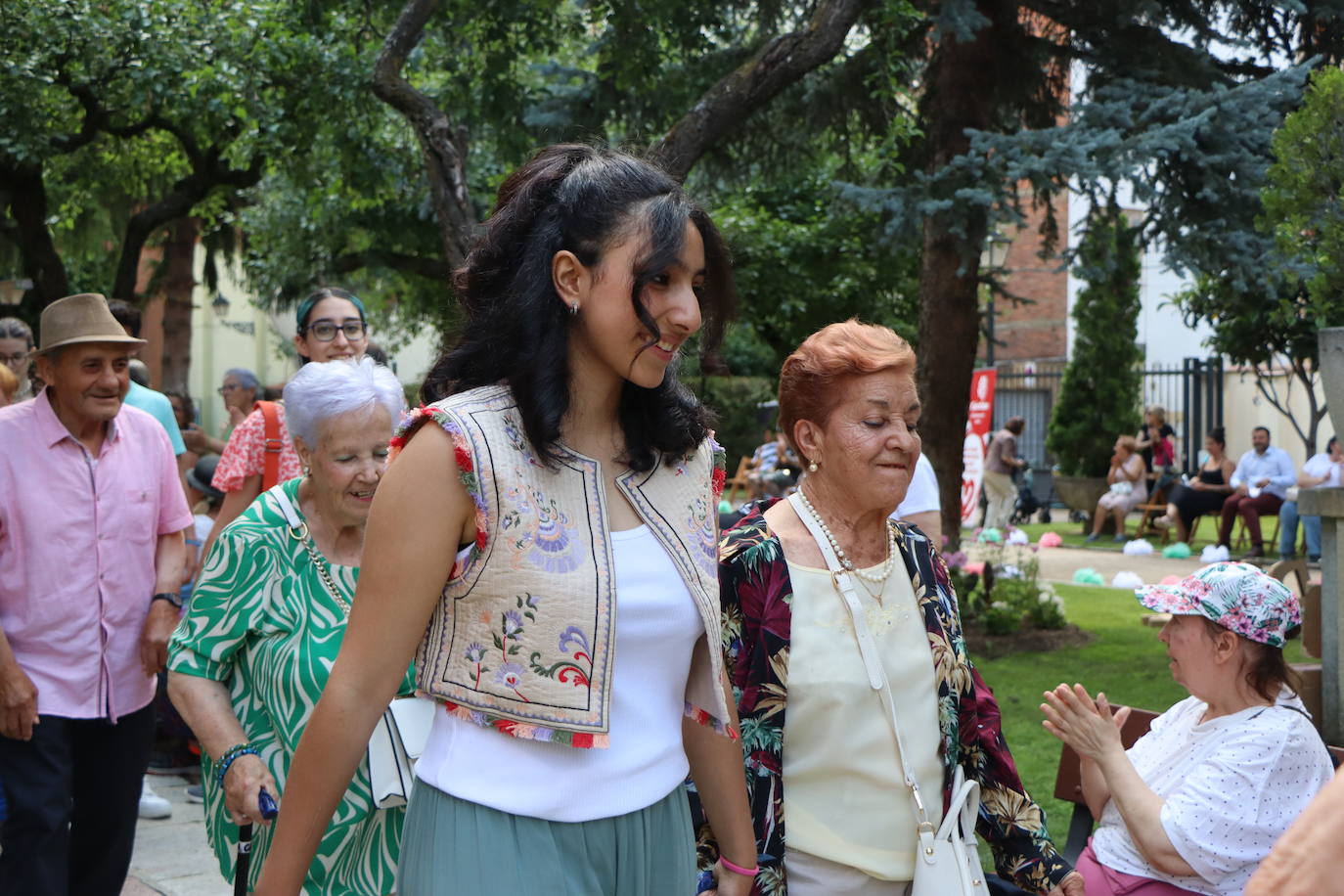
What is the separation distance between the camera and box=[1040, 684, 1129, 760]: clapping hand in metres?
3.49

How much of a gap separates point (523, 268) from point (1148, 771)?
2423mm

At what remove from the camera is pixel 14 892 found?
148 inches

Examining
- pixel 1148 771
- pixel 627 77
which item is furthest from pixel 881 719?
pixel 627 77

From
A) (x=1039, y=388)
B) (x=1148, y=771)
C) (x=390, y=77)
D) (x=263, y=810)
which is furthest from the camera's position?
(x=1039, y=388)

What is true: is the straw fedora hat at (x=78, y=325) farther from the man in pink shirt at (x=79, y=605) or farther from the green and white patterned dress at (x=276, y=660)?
the green and white patterned dress at (x=276, y=660)

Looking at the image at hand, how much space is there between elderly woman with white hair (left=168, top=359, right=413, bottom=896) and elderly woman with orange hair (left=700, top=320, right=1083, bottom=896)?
0.79m

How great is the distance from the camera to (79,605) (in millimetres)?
4031

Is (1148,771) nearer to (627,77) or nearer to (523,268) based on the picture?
(523,268)

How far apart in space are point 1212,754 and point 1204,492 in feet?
56.4

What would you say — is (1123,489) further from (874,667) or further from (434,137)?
(874,667)

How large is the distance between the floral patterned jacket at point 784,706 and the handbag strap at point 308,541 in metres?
0.85

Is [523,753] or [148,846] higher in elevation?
[523,753]

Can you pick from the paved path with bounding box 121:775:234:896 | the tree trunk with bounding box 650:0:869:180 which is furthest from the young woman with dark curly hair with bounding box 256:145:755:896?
the tree trunk with bounding box 650:0:869:180

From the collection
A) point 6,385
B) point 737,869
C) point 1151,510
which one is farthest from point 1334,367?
point 1151,510
